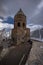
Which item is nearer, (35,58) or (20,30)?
(35,58)

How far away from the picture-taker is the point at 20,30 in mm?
3959

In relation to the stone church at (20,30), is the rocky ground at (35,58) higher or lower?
lower

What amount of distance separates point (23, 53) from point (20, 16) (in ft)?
5.30

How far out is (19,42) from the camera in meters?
3.77

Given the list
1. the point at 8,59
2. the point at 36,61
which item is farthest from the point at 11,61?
the point at 36,61

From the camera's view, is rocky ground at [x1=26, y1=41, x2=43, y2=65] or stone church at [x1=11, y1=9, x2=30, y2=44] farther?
stone church at [x1=11, y1=9, x2=30, y2=44]

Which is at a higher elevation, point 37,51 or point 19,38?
point 19,38

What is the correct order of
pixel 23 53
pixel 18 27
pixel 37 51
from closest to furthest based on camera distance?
pixel 37 51, pixel 23 53, pixel 18 27

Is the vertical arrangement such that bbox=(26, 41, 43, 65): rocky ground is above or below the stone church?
A: below

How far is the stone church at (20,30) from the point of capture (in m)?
3.87

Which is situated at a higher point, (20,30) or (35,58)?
(20,30)

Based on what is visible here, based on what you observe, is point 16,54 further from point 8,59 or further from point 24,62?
point 24,62

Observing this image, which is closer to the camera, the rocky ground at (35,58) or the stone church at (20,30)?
the rocky ground at (35,58)

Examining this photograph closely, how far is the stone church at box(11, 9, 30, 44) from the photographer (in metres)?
3.87
